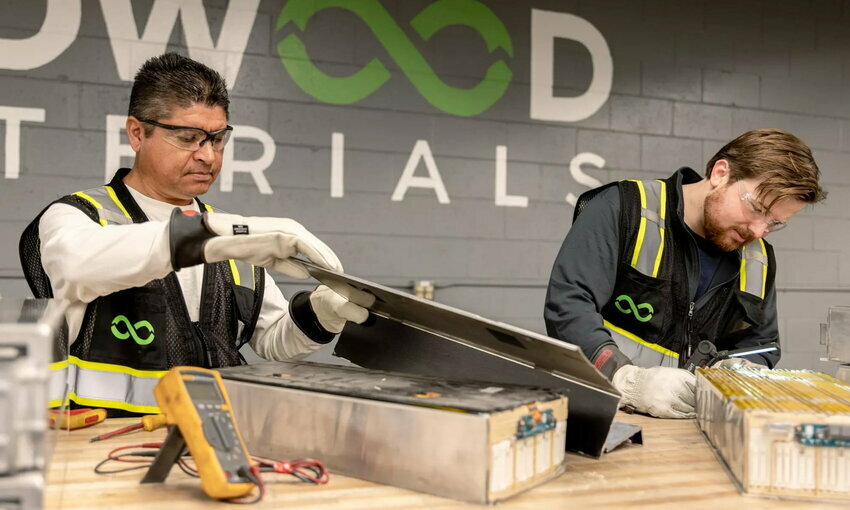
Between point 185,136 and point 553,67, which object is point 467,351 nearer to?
point 185,136

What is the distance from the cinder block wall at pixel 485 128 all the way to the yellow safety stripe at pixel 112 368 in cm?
148

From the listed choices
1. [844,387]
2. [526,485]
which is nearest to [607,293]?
[844,387]

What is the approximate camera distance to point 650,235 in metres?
1.95

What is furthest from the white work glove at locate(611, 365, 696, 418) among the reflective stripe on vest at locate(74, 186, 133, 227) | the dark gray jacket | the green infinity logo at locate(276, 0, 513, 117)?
the green infinity logo at locate(276, 0, 513, 117)

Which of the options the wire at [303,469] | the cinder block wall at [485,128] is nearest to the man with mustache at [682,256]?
the wire at [303,469]

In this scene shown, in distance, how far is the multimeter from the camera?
2.98 ft

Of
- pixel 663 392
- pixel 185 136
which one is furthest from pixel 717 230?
pixel 185 136

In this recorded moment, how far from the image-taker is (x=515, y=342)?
3.71 feet

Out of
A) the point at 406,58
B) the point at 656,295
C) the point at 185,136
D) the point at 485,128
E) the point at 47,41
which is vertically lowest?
the point at 656,295

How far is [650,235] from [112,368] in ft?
4.33

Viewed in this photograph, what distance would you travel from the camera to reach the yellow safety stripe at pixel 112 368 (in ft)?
5.18

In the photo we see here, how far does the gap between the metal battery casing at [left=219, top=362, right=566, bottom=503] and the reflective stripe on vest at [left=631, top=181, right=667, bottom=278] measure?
95 cm

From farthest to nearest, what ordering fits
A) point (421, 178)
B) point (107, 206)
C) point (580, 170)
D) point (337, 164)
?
point (580, 170), point (421, 178), point (337, 164), point (107, 206)

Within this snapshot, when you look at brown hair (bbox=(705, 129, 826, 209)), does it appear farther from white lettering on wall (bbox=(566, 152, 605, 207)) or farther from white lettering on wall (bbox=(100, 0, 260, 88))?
white lettering on wall (bbox=(100, 0, 260, 88))
